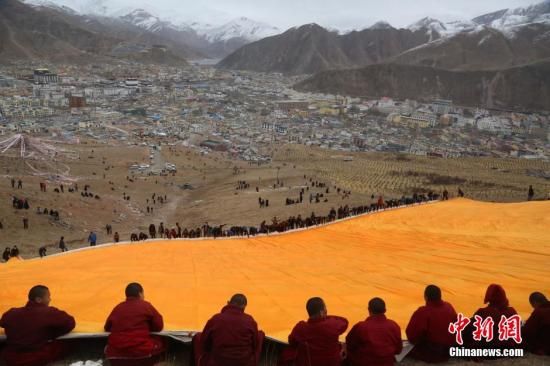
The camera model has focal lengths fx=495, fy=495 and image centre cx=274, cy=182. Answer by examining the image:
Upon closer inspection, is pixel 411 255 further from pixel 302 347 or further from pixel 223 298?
pixel 302 347

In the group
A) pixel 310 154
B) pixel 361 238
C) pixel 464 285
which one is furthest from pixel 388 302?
pixel 310 154

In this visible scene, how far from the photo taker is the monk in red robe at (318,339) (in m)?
3.79

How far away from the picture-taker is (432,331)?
13.2 feet

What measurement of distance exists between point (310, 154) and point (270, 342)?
55.1 meters

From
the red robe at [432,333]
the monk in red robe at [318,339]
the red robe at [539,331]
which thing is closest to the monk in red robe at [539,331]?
the red robe at [539,331]

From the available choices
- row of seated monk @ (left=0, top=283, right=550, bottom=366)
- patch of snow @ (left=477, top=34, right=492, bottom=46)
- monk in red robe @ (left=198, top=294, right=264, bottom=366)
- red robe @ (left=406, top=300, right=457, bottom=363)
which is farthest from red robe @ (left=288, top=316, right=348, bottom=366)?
patch of snow @ (left=477, top=34, right=492, bottom=46)

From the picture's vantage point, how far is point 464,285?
5852 mm

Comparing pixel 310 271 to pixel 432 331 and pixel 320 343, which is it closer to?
pixel 432 331

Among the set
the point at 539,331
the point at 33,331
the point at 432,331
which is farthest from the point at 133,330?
the point at 539,331

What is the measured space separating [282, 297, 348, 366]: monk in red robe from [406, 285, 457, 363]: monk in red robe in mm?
657

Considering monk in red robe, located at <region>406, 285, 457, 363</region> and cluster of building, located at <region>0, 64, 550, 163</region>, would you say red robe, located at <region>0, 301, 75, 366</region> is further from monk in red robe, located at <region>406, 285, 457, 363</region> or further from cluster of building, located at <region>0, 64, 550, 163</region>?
cluster of building, located at <region>0, 64, 550, 163</region>

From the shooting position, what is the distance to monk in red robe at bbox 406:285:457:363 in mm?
4039

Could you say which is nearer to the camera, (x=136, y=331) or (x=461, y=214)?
(x=136, y=331)

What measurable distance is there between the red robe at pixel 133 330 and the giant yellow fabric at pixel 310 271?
0.28 metres
